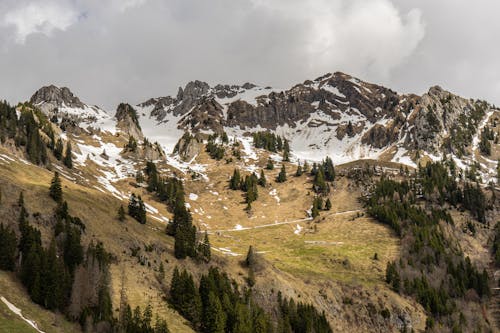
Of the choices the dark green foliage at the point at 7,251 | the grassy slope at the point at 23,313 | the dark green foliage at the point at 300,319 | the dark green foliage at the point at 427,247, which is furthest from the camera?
the dark green foliage at the point at 427,247

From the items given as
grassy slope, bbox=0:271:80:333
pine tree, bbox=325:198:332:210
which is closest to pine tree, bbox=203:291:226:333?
grassy slope, bbox=0:271:80:333

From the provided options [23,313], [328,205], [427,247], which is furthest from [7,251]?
[328,205]

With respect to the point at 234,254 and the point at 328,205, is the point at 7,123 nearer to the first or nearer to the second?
the point at 234,254

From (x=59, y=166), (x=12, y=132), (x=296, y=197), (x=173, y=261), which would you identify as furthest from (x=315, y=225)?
(x=12, y=132)

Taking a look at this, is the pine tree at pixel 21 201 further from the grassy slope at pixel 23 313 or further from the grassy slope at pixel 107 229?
the grassy slope at pixel 23 313

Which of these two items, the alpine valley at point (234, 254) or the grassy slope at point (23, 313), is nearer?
the grassy slope at point (23, 313)

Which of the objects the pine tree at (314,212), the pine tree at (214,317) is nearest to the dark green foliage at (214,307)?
the pine tree at (214,317)

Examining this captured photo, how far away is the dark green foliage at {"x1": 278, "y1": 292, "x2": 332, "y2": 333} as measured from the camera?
87250 millimetres

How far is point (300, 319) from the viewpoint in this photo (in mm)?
90188

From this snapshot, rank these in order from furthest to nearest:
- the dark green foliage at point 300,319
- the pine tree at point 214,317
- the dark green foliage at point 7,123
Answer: the dark green foliage at point 7,123, the dark green foliage at point 300,319, the pine tree at point 214,317

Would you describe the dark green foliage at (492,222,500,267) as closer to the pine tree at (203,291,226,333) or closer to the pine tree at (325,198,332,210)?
the pine tree at (325,198,332,210)

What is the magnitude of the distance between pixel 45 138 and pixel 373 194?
140 meters

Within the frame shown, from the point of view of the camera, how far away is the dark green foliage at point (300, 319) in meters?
87.2

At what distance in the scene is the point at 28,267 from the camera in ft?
204
